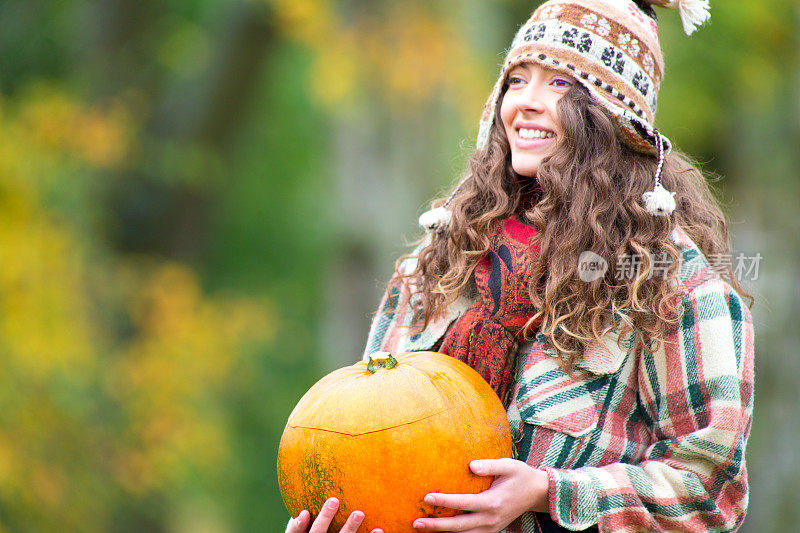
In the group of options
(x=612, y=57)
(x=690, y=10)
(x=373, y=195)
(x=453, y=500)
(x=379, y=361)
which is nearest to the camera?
(x=453, y=500)

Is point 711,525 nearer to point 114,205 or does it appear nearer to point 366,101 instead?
point 366,101

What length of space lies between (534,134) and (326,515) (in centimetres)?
117

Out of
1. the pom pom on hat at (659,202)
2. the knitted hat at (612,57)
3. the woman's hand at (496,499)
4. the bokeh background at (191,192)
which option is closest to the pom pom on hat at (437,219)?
the knitted hat at (612,57)

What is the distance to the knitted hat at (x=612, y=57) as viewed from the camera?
261 centimetres

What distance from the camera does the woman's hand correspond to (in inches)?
88.3

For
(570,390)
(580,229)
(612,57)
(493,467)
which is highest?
(612,57)

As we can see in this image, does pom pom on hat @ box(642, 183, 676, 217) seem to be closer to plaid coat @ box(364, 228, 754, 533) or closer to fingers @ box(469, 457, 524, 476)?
plaid coat @ box(364, 228, 754, 533)

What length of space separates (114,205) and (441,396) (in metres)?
6.83

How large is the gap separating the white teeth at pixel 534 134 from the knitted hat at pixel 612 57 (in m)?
0.16

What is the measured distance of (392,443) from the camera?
2.26m

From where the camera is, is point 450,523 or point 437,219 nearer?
point 450,523

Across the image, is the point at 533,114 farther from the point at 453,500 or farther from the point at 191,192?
the point at 191,192

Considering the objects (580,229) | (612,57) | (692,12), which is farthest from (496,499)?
(692,12)

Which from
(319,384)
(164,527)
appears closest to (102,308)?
(164,527)
